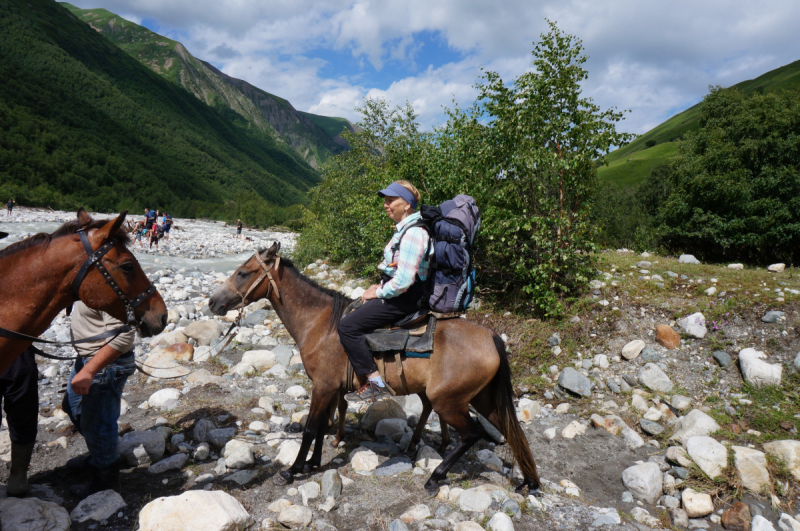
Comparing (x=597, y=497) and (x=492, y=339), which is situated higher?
(x=492, y=339)

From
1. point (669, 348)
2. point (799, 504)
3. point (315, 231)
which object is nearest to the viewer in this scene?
point (799, 504)

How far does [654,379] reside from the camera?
229 inches

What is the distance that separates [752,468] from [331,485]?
433cm

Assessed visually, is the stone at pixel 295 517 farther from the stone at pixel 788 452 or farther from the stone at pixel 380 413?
the stone at pixel 788 452

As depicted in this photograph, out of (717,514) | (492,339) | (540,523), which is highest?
(492,339)

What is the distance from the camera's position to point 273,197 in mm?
155875

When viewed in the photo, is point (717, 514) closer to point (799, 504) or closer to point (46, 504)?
point (799, 504)

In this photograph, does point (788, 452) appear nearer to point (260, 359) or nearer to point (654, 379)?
point (654, 379)

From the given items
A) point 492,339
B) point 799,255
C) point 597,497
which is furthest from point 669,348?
point 799,255

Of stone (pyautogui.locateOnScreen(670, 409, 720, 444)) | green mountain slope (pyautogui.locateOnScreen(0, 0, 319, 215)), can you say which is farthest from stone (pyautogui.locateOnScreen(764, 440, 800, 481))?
green mountain slope (pyautogui.locateOnScreen(0, 0, 319, 215))

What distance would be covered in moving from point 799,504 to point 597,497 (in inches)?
73.4

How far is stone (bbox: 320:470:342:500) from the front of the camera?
3.80 m

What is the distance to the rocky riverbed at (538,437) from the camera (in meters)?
3.55

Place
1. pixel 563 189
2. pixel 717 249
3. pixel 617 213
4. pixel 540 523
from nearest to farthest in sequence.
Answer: pixel 540 523
pixel 563 189
pixel 717 249
pixel 617 213
